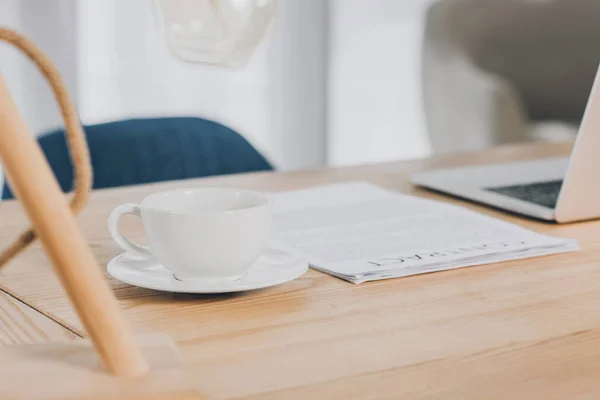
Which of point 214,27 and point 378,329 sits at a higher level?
point 214,27

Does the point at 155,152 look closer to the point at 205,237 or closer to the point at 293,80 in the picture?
the point at 205,237

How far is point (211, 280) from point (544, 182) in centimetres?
54

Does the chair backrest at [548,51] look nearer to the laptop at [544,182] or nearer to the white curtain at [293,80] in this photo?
the white curtain at [293,80]

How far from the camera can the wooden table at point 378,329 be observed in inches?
18.7

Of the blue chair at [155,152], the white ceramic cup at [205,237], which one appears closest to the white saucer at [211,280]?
the white ceramic cup at [205,237]

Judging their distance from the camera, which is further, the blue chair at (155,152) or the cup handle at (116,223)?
the blue chair at (155,152)

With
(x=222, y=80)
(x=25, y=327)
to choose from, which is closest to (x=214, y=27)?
(x=25, y=327)

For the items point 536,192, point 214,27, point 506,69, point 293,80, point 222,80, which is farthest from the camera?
point 293,80

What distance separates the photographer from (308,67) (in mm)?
3496

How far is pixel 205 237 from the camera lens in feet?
1.95

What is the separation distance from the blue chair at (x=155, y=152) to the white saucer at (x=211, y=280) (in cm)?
66

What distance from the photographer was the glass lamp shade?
763 mm

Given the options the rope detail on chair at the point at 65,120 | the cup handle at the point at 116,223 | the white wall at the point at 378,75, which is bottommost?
the white wall at the point at 378,75

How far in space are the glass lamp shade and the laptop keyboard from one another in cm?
34
